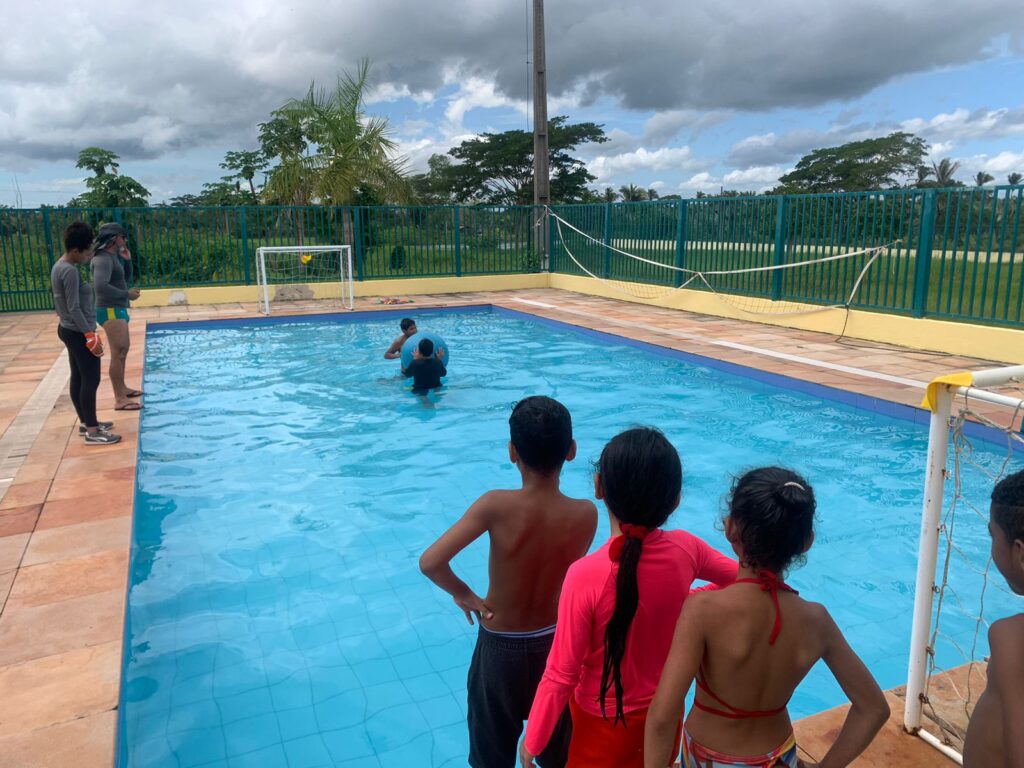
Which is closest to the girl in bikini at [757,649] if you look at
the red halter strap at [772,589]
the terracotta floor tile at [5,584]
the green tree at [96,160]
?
the red halter strap at [772,589]

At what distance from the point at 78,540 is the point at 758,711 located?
389 cm

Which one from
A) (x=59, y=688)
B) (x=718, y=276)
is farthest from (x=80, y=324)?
(x=718, y=276)

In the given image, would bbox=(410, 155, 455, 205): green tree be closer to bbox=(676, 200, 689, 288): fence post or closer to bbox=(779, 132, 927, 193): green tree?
bbox=(779, 132, 927, 193): green tree

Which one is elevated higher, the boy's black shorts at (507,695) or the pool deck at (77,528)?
the boy's black shorts at (507,695)

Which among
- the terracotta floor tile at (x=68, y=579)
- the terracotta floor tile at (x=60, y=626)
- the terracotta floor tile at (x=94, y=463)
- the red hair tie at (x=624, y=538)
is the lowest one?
the terracotta floor tile at (x=60, y=626)

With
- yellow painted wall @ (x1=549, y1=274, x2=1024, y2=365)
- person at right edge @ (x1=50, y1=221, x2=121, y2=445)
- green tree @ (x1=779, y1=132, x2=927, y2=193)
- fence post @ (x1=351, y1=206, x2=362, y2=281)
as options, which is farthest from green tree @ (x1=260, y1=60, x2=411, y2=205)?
green tree @ (x1=779, y1=132, x2=927, y2=193)

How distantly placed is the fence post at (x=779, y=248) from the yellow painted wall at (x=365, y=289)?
7839 millimetres

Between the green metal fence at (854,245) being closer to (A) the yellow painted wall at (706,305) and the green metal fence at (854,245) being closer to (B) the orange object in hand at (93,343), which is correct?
(A) the yellow painted wall at (706,305)

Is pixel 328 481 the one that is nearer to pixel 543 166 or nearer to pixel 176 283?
pixel 176 283

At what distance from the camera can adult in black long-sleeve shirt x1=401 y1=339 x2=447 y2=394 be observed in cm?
852

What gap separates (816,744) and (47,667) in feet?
Result: 9.32

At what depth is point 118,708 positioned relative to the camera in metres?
2.74

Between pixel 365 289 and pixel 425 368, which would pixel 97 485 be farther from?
pixel 365 289

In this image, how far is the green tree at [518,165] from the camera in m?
45.9
